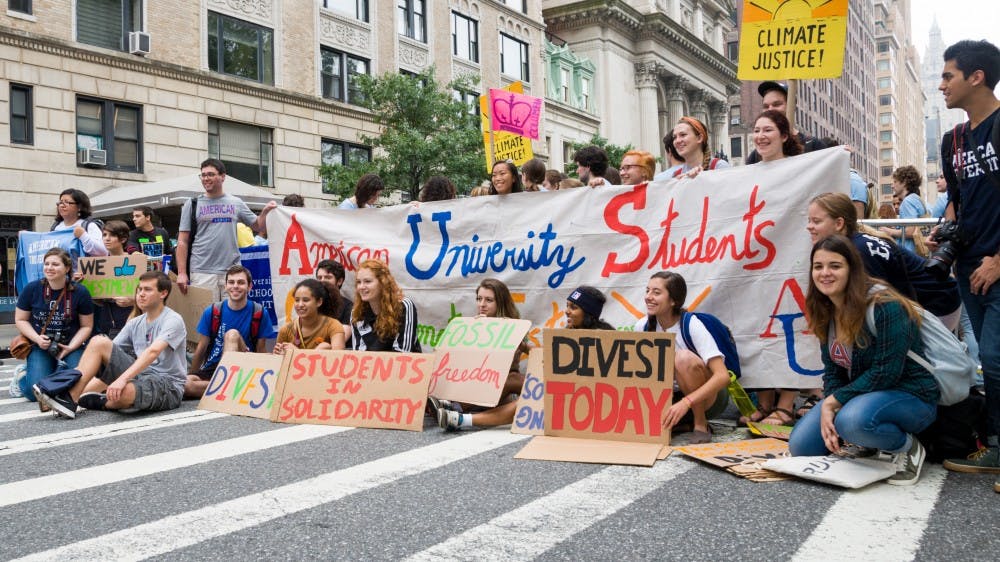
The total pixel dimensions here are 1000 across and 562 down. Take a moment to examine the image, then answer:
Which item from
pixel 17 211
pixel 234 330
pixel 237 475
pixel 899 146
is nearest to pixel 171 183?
pixel 17 211

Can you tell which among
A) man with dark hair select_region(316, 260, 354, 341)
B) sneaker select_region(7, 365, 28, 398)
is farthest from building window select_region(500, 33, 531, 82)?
sneaker select_region(7, 365, 28, 398)

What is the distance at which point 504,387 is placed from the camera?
625cm

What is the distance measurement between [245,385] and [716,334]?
12.4 feet

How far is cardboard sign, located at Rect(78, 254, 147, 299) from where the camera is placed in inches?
332

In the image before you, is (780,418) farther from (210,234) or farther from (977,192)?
(210,234)

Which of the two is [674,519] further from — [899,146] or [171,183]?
[899,146]

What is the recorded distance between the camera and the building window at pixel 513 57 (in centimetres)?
3684

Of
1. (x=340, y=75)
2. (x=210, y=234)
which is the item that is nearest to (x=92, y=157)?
(x=340, y=75)

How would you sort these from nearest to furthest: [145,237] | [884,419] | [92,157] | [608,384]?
1. [884,419]
2. [608,384]
3. [145,237]
4. [92,157]

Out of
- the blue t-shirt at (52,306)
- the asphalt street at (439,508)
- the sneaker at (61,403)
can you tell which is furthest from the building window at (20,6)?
the asphalt street at (439,508)

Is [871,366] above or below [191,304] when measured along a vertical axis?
below

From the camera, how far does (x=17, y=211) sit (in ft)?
61.9

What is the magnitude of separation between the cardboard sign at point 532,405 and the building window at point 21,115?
17.7 metres

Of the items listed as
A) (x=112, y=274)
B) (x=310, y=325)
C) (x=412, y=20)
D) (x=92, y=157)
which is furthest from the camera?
(x=412, y=20)
